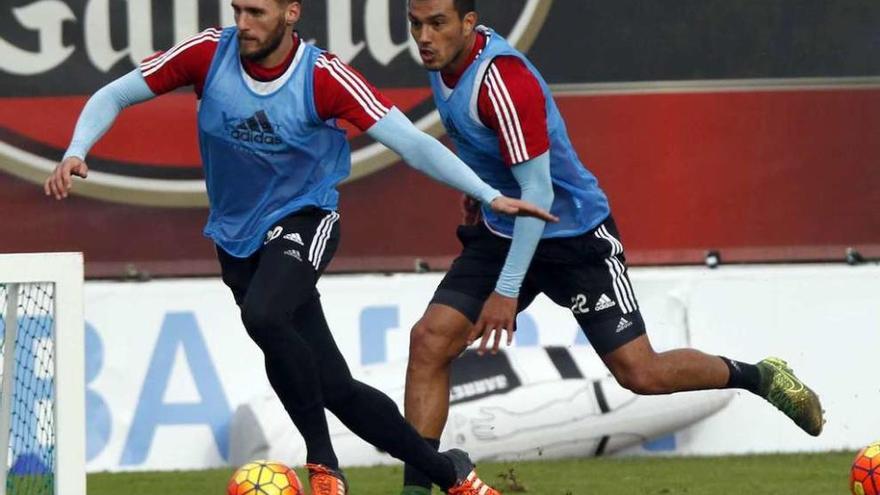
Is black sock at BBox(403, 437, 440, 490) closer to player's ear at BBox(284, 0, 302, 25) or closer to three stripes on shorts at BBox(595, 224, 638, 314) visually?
three stripes on shorts at BBox(595, 224, 638, 314)

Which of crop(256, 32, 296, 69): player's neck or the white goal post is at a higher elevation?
crop(256, 32, 296, 69): player's neck

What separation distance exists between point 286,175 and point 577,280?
1.22 m

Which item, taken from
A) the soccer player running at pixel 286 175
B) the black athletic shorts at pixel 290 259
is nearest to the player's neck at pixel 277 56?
the soccer player running at pixel 286 175

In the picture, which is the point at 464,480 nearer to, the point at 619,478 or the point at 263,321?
the point at 263,321

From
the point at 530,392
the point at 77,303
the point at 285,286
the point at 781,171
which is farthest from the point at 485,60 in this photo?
the point at 781,171

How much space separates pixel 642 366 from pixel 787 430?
2.87m

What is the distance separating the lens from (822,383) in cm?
987

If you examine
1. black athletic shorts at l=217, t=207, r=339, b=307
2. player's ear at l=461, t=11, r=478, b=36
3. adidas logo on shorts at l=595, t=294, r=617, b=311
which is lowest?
adidas logo on shorts at l=595, t=294, r=617, b=311

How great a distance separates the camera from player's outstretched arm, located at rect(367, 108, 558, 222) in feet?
20.3

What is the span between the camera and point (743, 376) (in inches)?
297

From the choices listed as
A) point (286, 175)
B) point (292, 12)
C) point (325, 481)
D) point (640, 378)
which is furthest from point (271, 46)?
point (640, 378)

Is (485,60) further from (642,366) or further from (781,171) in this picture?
(781,171)

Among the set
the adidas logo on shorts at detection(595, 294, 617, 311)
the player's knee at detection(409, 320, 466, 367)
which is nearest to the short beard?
the player's knee at detection(409, 320, 466, 367)

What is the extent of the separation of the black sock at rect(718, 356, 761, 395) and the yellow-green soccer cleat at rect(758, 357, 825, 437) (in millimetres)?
25
